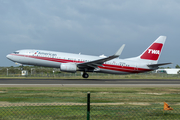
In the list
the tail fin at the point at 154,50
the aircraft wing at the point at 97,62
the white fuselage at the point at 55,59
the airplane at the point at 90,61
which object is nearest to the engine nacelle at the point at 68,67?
the airplane at the point at 90,61

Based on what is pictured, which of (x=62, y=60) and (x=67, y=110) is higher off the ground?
(x=62, y=60)

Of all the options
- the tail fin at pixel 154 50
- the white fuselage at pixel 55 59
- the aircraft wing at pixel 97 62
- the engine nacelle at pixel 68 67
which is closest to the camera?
the engine nacelle at pixel 68 67

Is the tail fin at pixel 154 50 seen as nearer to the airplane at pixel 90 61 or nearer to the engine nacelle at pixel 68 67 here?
the airplane at pixel 90 61

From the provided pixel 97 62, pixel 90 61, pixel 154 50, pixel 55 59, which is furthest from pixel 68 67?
pixel 154 50

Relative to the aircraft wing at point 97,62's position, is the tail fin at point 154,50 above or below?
above

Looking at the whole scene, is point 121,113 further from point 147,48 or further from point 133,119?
point 147,48

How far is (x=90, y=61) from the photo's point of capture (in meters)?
33.9

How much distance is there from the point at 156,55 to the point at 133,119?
35173mm

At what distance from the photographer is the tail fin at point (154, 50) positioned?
40969 millimetres

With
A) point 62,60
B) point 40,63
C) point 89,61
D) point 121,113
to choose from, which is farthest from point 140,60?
point 121,113

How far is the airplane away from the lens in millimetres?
33531

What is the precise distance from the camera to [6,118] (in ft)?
25.7

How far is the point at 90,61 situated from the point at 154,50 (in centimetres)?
1471

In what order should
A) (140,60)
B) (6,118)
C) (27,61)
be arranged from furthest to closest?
1. (140,60)
2. (27,61)
3. (6,118)
